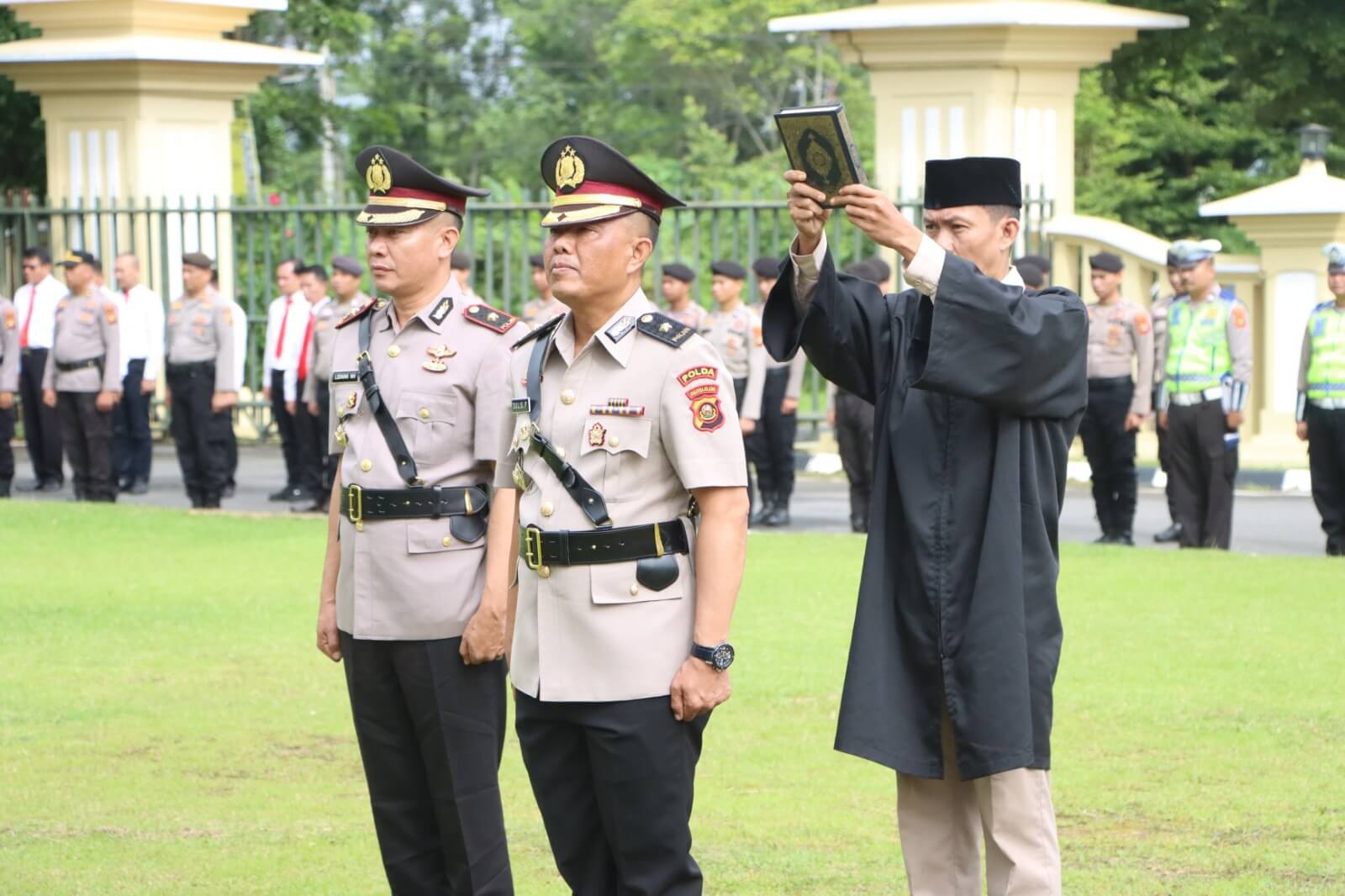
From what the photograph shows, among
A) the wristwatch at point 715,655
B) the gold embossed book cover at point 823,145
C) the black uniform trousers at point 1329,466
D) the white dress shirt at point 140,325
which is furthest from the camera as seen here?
the white dress shirt at point 140,325

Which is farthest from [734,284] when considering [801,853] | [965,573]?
[965,573]

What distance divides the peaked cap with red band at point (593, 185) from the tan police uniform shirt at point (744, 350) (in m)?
10.1

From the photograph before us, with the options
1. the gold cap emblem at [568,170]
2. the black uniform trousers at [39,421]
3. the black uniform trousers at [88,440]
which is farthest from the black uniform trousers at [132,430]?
the gold cap emblem at [568,170]

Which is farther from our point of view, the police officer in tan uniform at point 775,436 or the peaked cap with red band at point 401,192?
the police officer in tan uniform at point 775,436

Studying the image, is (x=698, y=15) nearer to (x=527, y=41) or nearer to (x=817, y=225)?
(x=527, y=41)

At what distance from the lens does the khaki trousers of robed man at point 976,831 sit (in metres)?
4.54

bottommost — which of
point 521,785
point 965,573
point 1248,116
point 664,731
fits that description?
point 521,785

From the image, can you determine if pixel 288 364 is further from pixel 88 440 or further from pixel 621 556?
pixel 621 556

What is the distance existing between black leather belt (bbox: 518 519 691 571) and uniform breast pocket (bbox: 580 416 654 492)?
88 mm

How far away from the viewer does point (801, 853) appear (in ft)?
20.8

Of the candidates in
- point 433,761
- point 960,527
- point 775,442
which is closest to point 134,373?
point 775,442

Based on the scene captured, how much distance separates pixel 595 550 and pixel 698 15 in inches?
1523

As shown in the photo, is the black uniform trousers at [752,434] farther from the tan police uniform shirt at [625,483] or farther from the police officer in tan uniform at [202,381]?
A: the tan police uniform shirt at [625,483]

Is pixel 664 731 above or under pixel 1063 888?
above
